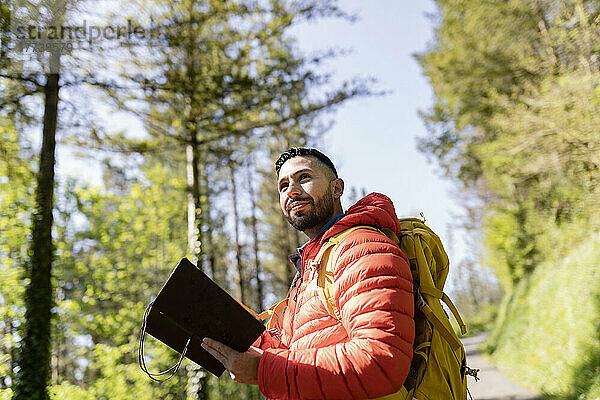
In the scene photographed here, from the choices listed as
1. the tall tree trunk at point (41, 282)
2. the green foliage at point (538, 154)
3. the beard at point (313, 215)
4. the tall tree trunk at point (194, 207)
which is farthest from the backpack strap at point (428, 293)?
the tall tree trunk at point (194, 207)

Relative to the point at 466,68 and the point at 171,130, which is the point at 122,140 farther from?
the point at 466,68

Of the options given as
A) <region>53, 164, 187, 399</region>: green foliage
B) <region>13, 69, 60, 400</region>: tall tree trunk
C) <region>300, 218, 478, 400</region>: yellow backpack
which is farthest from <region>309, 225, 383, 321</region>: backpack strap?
<region>53, 164, 187, 399</region>: green foliage

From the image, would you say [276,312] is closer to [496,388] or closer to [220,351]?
[220,351]

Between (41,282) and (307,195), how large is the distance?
5.18 meters

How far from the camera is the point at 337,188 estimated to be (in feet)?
7.62

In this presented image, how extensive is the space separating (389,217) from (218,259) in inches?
736

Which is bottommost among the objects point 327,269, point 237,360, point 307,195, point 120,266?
point 237,360

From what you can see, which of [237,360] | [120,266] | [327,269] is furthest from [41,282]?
[120,266]

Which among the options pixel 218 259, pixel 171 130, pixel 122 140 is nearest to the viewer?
pixel 122 140

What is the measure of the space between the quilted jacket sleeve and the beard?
1.65 ft

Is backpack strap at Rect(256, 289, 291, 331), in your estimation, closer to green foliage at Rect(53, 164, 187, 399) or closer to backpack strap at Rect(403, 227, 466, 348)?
backpack strap at Rect(403, 227, 466, 348)

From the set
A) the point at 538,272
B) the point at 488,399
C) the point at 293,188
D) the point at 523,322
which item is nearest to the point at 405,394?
the point at 293,188

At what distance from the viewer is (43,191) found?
606cm

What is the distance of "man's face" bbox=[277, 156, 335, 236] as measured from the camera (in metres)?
2.18
